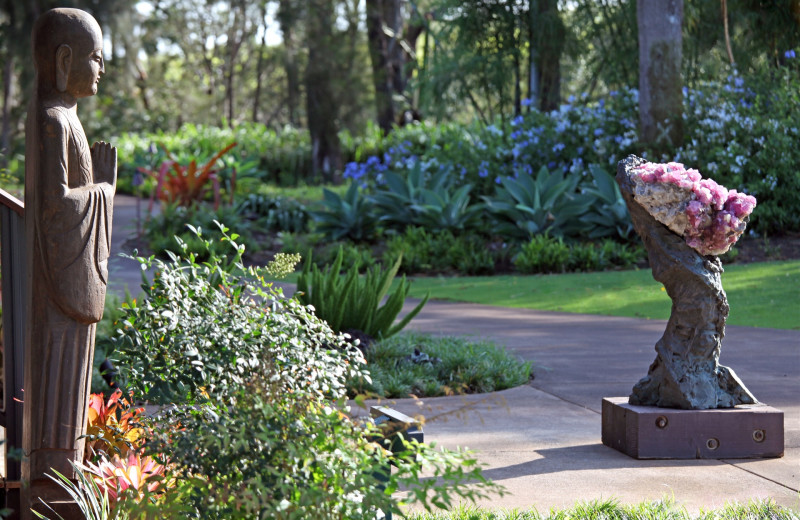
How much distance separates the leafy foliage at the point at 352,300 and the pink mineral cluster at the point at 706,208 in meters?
2.60

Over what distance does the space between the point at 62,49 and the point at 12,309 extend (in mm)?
1075

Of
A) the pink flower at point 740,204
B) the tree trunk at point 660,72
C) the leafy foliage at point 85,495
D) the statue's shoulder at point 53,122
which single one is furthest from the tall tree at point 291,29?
the leafy foliage at point 85,495

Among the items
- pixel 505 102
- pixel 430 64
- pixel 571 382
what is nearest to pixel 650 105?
pixel 505 102

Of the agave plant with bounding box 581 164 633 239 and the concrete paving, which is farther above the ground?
the agave plant with bounding box 581 164 633 239

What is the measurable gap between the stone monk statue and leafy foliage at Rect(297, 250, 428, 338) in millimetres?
3554

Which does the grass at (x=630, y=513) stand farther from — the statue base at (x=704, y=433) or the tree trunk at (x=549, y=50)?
the tree trunk at (x=549, y=50)

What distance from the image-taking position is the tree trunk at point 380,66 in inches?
961

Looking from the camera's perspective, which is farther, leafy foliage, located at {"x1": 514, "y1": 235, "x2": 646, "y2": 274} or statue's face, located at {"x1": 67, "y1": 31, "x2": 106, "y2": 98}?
leafy foliage, located at {"x1": 514, "y1": 235, "x2": 646, "y2": 274}

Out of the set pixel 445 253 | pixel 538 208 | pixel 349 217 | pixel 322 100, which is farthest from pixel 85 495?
pixel 322 100

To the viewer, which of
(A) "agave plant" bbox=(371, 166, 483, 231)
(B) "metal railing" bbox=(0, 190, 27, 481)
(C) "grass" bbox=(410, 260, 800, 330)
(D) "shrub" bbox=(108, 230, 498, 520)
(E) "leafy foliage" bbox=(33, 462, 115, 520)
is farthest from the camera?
Answer: (A) "agave plant" bbox=(371, 166, 483, 231)

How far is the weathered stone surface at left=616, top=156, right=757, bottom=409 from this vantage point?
4.56 metres

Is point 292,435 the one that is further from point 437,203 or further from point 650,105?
point 650,105

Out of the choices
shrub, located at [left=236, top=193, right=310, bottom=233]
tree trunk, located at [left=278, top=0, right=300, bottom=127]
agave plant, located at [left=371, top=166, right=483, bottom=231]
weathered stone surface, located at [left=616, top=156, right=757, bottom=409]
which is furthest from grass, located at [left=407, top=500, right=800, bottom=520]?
tree trunk, located at [left=278, top=0, right=300, bottom=127]

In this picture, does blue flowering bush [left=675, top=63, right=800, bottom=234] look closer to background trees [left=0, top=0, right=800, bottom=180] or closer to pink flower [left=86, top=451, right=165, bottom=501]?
background trees [left=0, top=0, right=800, bottom=180]
